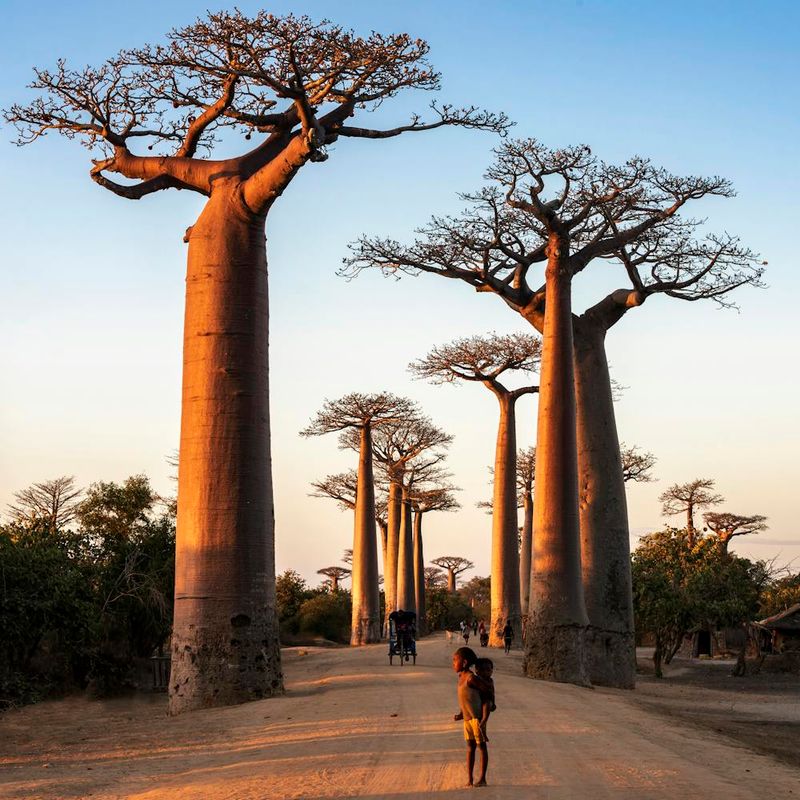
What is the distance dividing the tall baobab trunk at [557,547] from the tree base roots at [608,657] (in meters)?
1.70

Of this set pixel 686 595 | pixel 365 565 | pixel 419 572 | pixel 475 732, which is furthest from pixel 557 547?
pixel 419 572

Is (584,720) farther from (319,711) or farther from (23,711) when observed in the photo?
(23,711)

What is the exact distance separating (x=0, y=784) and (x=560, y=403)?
33.9ft

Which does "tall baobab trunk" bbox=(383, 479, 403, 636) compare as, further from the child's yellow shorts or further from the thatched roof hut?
the child's yellow shorts

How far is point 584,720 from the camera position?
33.3ft

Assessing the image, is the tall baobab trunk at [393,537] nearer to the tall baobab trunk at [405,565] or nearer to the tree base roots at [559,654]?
the tall baobab trunk at [405,565]

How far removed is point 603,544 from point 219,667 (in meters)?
8.20

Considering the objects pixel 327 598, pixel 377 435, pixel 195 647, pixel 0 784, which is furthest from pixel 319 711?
pixel 327 598

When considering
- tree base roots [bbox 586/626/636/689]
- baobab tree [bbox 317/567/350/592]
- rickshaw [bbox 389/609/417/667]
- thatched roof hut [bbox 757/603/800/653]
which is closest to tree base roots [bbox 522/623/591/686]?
tree base roots [bbox 586/626/636/689]

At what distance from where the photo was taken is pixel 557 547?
15602 mm

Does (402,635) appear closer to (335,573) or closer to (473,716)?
(473,716)

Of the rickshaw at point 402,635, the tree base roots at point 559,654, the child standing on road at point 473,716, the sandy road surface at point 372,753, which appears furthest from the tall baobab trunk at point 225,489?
the rickshaw at point 402,635

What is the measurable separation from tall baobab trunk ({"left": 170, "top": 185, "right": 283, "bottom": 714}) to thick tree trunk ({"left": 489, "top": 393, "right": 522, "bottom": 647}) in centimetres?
1543

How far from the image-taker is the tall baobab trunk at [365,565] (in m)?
31.6
